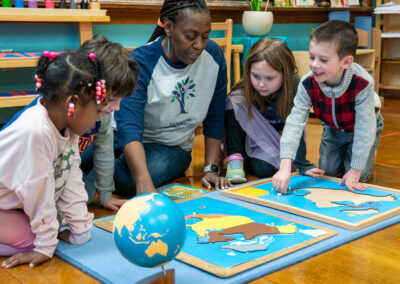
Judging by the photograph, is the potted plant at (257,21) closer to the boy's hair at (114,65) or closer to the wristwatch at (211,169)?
the wristwatch at (211,169)

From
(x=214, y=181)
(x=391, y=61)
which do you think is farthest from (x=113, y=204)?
(x=391, y=61)

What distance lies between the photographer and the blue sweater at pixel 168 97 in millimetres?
1787

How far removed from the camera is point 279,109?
79.6 inches

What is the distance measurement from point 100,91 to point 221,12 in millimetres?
2669

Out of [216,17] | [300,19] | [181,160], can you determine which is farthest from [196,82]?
[300,19]

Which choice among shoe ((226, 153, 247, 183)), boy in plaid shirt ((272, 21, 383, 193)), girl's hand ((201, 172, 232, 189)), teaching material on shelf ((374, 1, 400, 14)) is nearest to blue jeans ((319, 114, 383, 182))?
boy in plaid shirt ((272, 21, 383, 193))

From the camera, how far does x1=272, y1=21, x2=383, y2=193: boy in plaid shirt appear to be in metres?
1.69

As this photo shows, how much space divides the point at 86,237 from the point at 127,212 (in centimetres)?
45

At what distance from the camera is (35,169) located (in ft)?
3.74

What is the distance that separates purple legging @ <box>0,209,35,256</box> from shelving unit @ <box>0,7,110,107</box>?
1.10 m

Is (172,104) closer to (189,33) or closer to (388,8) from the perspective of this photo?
(189,33)

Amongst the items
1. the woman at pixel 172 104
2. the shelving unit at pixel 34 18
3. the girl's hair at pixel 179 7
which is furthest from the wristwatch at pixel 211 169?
the shelving unit at pixel 34 18

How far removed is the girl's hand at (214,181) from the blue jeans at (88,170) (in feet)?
1.41

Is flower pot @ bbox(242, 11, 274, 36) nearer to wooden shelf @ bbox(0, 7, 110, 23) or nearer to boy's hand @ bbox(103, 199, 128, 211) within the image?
wooden shelf @ bbox(0, 7, 110, 23)
